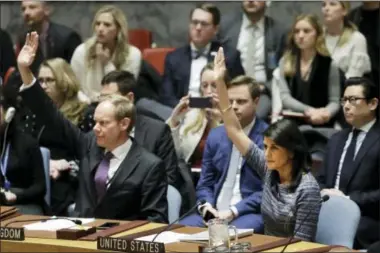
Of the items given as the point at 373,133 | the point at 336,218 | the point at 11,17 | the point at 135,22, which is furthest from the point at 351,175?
the point at 11,17

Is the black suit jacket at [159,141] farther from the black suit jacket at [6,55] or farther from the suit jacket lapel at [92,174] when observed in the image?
the black suit jacket at [6,55]

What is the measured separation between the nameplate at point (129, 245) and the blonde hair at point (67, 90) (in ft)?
6.60

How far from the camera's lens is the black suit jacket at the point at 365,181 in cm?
519

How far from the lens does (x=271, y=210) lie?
4.43m

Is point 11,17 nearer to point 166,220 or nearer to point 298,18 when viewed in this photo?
point 298,18

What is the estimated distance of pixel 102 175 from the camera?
4.93 m

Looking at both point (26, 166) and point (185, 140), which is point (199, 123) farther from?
point (26, 166)

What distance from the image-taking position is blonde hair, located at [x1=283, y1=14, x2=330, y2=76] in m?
6.03

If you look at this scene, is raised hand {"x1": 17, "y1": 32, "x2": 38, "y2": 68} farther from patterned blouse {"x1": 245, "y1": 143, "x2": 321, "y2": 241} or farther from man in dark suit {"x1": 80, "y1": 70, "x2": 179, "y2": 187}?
patterned blouse {"x1": 245, "y1": 143, "x2": 321, "y2": 241}

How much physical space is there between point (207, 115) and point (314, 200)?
157 centimetres

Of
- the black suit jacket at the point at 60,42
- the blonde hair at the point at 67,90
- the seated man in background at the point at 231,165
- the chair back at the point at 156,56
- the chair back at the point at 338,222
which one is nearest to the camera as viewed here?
the chair back at the point at 338,222

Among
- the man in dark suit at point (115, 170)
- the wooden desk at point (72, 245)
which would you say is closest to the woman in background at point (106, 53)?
the man in dark suit at point (115, 170)

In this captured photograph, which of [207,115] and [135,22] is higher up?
[135,22]

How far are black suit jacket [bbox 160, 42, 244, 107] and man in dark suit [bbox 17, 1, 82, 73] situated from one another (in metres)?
0.72
